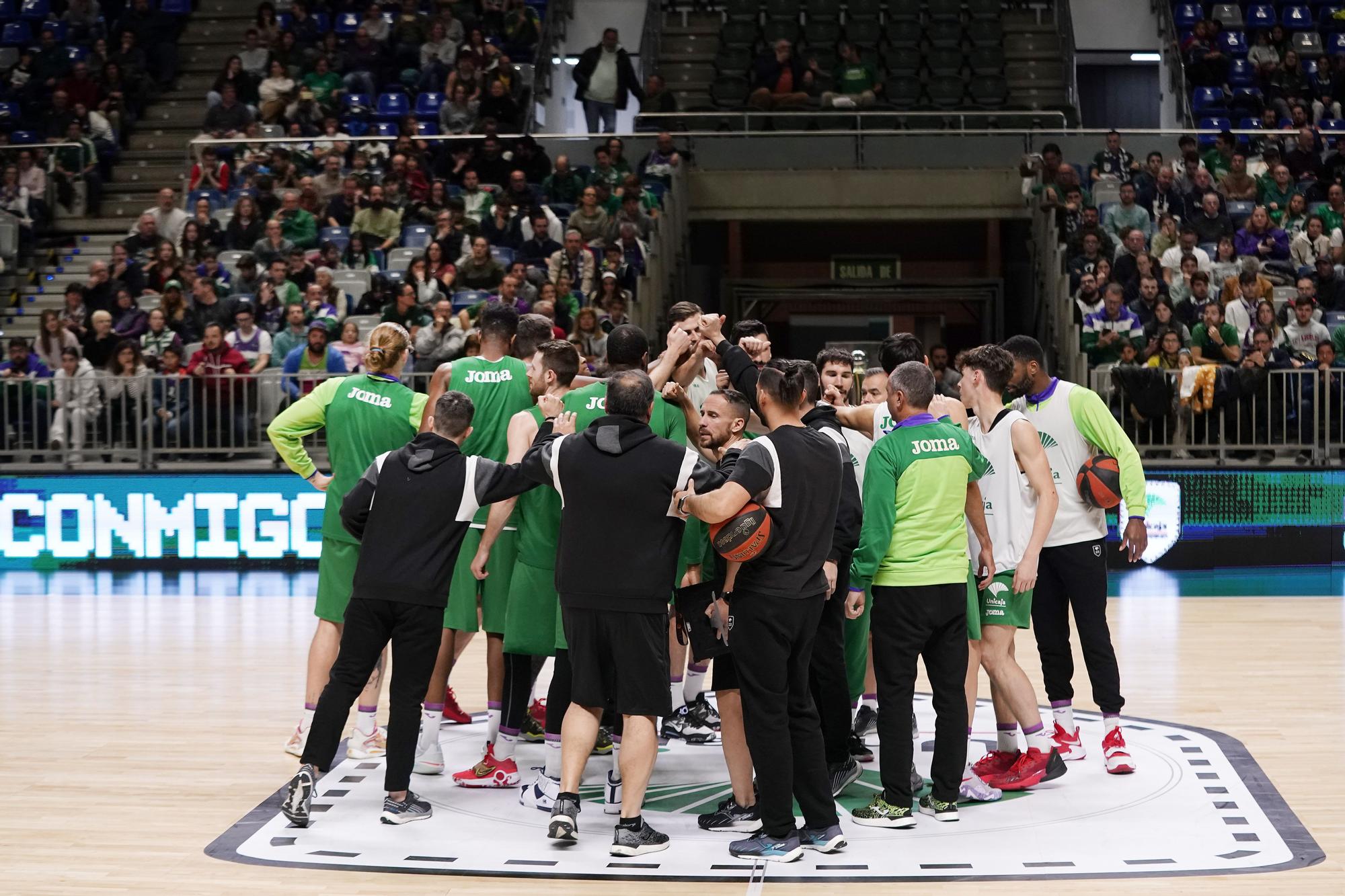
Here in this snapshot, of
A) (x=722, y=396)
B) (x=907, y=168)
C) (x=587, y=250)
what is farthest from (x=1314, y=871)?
(x=907, y=168)

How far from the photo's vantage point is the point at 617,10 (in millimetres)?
22812

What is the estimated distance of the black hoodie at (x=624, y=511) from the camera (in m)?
5.42

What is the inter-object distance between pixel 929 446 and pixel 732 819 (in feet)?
5.40

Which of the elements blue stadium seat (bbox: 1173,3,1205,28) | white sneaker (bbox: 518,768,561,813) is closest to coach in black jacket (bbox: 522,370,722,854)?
white sneaker (bbox: 518,768,561,813)

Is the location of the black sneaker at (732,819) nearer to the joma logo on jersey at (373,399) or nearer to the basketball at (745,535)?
the basketball at (745,535)

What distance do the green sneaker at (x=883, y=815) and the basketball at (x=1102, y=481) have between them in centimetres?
165

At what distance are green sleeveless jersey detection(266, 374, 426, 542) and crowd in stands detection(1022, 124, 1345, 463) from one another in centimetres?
845

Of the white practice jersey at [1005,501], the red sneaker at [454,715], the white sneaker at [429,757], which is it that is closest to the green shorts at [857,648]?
the white practice jersey at [1005,501]

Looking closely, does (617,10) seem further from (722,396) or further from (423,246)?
(722,396)

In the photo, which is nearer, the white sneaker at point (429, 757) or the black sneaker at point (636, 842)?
the black sneaker at point (636, 842)

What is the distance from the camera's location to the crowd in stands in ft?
44.2

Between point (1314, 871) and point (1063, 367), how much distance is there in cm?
1083

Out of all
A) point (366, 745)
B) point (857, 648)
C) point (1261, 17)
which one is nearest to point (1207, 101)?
point (1261, 17)

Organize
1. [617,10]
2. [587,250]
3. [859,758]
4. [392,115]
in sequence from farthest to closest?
[617,10] < [392,115] < [587,250] < [859,758]
